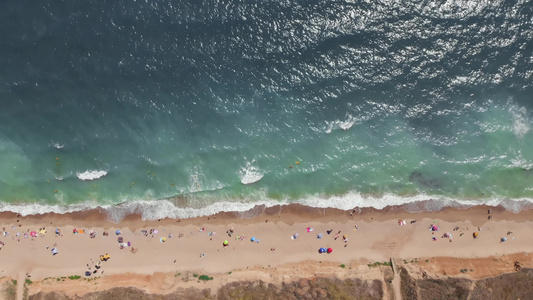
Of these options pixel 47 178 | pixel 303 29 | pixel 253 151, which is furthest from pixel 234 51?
pixel 47 178

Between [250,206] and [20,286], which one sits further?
[250,206]

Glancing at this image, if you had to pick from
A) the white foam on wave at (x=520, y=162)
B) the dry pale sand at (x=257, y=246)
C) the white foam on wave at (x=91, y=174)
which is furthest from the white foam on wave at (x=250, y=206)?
the white foam on wave at (x=520, y=162)

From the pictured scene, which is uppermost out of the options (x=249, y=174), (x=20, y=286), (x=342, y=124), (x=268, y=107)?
(x=268, y=107)

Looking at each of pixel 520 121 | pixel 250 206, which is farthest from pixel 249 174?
pixel 520 121

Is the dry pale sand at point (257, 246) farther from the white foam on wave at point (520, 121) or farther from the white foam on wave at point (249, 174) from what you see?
the white foam on wave at point (520, 121)

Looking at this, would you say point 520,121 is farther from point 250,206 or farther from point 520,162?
point 250,206

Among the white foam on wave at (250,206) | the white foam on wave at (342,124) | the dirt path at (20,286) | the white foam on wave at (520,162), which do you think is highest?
the white foam on wave at (342,124)

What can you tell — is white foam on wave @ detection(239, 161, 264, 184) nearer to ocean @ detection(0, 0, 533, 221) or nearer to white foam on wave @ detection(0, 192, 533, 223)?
ocean @ detection(0, 0, 533, 221)
